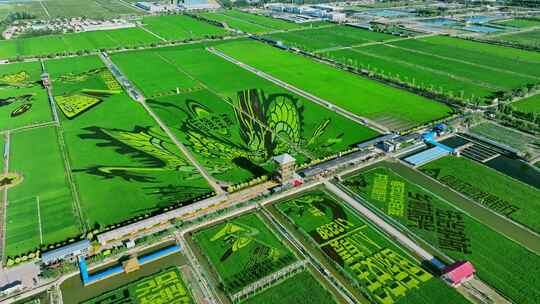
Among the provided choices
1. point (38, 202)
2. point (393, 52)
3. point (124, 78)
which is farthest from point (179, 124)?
point (393, 52)

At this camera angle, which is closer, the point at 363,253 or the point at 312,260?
the point at 312,260

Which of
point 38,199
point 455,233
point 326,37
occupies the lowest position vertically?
point 455,233

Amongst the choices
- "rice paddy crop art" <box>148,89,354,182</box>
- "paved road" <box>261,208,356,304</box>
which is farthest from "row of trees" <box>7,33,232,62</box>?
"paved road" <box>261,208,356,304</box>

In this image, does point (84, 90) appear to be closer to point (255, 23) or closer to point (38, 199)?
point (38, 199)

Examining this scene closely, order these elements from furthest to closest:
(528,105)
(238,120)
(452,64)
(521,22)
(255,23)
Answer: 1. (255,23)
2. (521,22)
3. (452,64)
4. (528,105)
5. (238,120)

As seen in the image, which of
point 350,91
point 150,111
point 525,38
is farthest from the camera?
point 525,38

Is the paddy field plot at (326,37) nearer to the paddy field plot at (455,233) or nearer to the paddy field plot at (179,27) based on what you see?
the paddy field plot at (179,27)

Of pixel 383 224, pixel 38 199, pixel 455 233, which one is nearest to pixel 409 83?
pixel 455 233
